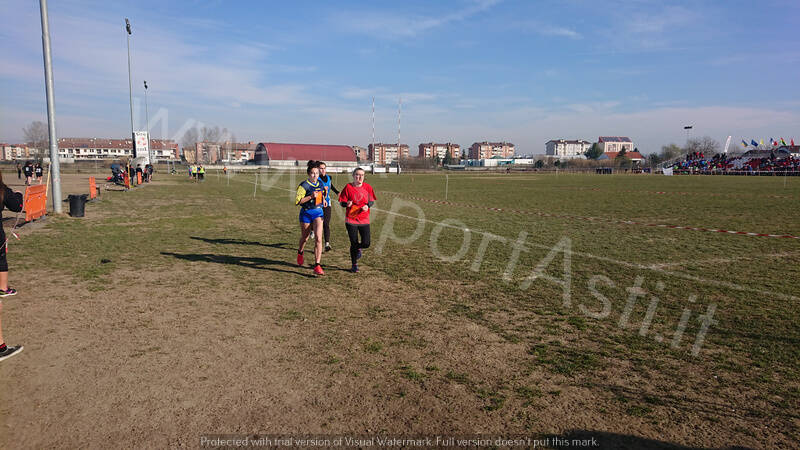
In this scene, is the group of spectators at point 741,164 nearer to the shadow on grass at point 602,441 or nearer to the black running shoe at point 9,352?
the shadow on grass at point 602,441

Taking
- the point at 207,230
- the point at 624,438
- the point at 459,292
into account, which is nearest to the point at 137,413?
the point at 624,438

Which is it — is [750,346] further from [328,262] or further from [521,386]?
[328,262]

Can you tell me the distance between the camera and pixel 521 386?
4.02 m

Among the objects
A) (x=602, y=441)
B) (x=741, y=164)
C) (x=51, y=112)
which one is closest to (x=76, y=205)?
(x=51, y=112)

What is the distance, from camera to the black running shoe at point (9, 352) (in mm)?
4431

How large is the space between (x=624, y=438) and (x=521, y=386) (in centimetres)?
93

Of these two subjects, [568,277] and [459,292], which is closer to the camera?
[459,292]

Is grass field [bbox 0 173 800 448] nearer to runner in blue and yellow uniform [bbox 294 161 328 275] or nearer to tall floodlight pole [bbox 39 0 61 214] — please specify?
runner in blue and yellow uniform [bbox 294 161 328 275]

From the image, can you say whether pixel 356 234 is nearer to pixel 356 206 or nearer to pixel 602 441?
pixel 356 206

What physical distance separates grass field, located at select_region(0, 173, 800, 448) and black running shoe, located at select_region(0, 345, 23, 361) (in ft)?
0.42

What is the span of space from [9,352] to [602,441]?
5.43 m

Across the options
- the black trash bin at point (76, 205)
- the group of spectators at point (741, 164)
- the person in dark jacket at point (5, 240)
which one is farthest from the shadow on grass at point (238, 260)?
the group of spectators at point (741, 164)

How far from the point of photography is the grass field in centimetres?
346

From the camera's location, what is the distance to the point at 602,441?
10.6ft
